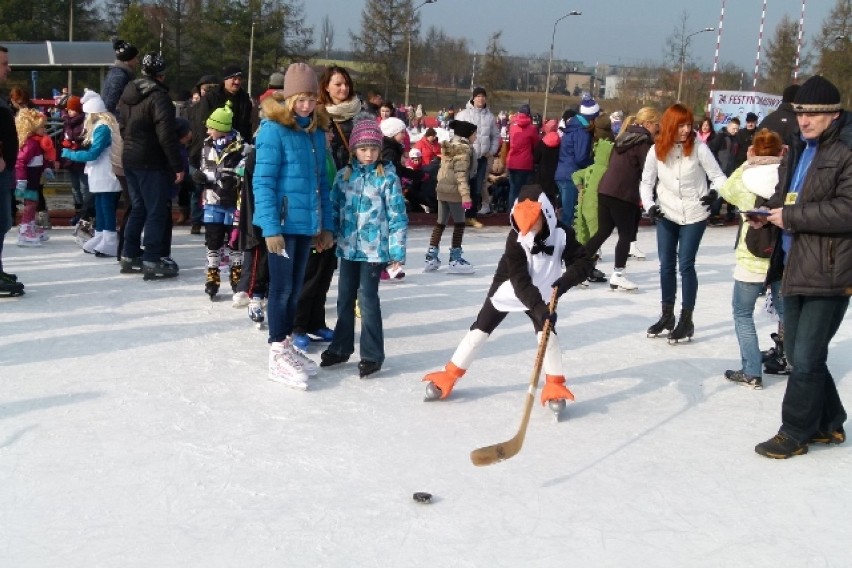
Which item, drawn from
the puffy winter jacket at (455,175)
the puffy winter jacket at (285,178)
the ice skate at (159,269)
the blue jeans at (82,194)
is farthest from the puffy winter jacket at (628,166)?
the blue jeans at (82,194)

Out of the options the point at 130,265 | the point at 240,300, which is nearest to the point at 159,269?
the point at 130,265

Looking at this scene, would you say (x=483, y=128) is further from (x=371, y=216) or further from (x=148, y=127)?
(x=371, y=216)

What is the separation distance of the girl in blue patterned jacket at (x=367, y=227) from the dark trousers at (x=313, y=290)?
1.77 feet

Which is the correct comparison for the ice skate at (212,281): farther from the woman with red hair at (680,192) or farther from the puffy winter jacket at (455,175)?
the woman with red hair at (680,192)

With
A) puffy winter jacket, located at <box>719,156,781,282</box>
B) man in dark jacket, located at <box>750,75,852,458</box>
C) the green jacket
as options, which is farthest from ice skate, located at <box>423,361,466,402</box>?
the green jacket

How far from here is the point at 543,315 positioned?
169 inches

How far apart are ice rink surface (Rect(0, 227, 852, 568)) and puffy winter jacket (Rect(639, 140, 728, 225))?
0.97m

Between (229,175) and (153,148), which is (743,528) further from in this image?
(153,148)

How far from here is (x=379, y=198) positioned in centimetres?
512

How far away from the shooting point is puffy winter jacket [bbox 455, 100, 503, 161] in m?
11.8

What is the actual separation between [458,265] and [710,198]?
9.97 ft

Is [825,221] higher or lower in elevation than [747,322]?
higher

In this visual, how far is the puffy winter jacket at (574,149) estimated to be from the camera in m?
9.52

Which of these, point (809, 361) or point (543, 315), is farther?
point (543, 315)
